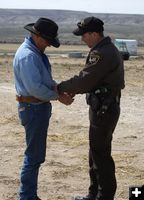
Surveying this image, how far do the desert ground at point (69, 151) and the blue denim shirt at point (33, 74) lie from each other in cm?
144

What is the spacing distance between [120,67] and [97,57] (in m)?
0.29

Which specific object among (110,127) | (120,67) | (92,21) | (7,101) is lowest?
(7,101)

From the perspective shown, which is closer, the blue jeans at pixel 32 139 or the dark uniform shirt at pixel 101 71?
the dark uniform shirt at pixel 101 71

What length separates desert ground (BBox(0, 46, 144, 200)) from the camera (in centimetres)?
657

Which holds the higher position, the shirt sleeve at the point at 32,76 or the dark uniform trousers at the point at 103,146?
the shirt sleeve at the point at 32,76

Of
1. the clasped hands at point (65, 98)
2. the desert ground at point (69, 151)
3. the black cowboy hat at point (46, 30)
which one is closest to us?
the black cowboy hat at point (46, 30)

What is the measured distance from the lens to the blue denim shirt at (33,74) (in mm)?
5211

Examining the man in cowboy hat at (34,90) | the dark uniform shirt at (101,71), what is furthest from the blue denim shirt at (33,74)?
the dark uniform shirt at (101,71)

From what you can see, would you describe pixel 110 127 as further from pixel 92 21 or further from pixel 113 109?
pixel 92 21

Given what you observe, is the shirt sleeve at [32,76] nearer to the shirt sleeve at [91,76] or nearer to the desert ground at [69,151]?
the shirt sleeve at [91,76]

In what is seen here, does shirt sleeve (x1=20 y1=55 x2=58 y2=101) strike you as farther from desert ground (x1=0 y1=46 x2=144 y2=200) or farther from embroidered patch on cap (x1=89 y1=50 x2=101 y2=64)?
desert ground (x1=0 y1=46 x2=144 y2=200)

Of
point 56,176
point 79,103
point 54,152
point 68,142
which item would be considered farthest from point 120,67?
point 79,103

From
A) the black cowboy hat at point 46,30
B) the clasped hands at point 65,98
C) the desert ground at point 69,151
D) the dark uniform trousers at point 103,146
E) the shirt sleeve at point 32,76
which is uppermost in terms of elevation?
the black cowboy hat at point 46,30

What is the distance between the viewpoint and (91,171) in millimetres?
5723
